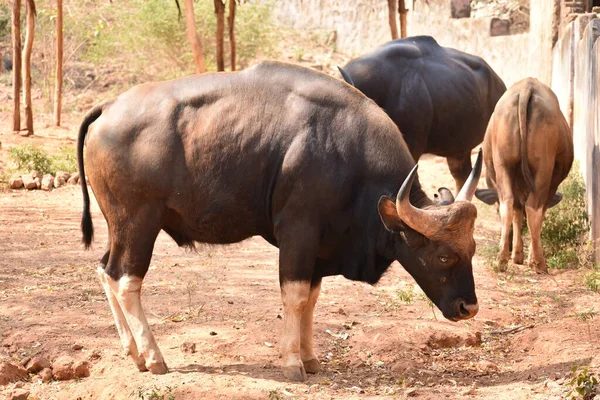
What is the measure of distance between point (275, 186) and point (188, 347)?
152 cm

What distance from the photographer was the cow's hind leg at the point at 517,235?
32.7 feet

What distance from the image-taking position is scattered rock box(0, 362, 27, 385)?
20.3 feet

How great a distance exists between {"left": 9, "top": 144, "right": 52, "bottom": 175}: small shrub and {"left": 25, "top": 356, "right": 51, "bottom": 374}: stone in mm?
9285

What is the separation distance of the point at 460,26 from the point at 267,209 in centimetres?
2021

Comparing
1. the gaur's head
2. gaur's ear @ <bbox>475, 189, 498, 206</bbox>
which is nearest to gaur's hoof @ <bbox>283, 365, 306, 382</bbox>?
the gaur's head

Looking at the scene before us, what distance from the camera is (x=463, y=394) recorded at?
5.70 meters

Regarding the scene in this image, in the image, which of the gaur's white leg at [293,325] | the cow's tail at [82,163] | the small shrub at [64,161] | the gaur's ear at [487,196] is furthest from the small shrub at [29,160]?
the gaur's white leg at [293,325]

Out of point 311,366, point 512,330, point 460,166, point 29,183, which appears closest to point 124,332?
point 311,366

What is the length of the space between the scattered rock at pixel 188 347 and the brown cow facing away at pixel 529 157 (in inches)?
170

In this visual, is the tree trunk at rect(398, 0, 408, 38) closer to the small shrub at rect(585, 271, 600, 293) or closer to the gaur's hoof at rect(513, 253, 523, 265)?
the gaur's hoof at rect(513, 253, 523, 265)

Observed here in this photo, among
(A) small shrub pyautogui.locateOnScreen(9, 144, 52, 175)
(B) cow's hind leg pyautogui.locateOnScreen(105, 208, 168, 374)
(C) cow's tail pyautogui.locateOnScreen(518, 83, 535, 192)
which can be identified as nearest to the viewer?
(B) cow's hind leg pyautogui.locateOnScreen(105, 208, 168, 374)

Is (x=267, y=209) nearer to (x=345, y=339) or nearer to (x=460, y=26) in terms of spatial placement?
(x=345, y=339)

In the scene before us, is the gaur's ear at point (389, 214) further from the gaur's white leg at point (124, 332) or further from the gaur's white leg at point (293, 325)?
the gaur's white leg at point (124, 332)

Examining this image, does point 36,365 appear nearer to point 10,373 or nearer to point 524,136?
point 10,373
